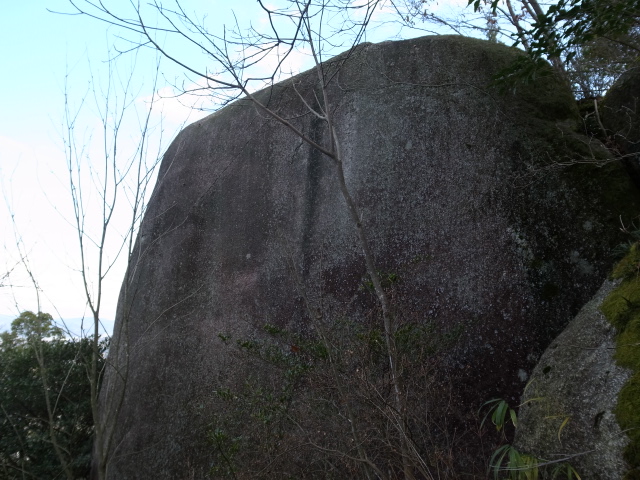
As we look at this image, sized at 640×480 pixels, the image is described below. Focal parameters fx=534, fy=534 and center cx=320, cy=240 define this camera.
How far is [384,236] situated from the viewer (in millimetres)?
4812

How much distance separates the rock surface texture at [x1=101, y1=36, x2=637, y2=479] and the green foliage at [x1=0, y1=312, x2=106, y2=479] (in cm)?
50

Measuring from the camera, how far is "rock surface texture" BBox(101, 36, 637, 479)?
415cm

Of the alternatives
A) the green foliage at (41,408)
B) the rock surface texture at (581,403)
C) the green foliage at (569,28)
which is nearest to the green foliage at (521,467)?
the rock surface texture at (581,403)

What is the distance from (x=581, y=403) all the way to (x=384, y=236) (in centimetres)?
238

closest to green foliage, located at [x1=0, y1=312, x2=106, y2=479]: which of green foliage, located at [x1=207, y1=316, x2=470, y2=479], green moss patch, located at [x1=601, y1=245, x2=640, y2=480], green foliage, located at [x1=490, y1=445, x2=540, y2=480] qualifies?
green foliage, located at [x1=207, y1=316, x2=470, y2=479]

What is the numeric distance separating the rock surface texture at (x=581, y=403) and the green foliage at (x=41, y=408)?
15.3 feet

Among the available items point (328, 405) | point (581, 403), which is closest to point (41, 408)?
point (328, 405)

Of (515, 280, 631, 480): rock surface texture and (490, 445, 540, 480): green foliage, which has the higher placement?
(515, 280, 631, 480): rock surface texture

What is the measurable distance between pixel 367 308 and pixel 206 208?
2.65 metres

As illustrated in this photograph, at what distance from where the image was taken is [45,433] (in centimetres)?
607

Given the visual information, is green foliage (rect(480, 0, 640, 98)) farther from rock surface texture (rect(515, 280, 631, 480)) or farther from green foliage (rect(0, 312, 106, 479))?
green foliage (rect(0, 312, 106, 479))

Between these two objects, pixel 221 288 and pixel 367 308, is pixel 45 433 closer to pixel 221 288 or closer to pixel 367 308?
pixel 221 288

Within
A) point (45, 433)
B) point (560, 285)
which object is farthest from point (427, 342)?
point (45, 433)

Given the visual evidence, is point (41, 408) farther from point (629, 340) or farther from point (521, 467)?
point (629, 340)
